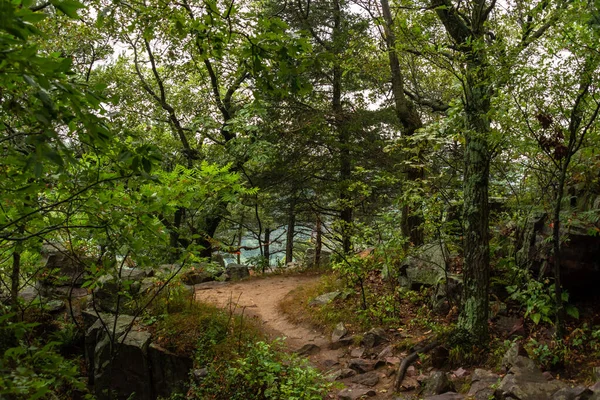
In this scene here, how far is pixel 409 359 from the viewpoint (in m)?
6.05

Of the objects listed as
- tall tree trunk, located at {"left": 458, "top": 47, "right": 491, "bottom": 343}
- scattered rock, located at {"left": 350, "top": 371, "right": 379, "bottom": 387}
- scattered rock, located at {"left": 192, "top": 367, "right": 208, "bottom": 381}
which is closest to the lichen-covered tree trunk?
tall tree trunk, located at {"left": 458, "top": 47, "right": 491, "bottom": 343}

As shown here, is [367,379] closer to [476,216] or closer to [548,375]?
[548,375]

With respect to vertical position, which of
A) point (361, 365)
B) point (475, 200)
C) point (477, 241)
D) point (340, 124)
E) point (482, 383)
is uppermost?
point (340, 124)

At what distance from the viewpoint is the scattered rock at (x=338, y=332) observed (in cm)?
760

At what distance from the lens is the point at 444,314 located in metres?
7.36

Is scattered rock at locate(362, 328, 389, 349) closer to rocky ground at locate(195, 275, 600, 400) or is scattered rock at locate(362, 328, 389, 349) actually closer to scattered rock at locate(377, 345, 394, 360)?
rocky ground at locate(195, 275, 600, 400)

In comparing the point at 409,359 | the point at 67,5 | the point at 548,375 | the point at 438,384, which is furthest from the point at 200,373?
the point at 67,5

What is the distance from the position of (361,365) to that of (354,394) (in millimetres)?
935

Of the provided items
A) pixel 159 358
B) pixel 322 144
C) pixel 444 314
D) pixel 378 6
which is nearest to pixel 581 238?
pixel 444 314

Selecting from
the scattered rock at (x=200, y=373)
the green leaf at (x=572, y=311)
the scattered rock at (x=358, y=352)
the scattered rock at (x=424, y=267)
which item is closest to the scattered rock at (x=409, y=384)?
the scattered rock at (x=358, y=352)

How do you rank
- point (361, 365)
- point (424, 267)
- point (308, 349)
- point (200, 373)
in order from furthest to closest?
point (424, 267), point (308, 349), point (361, 365), point (200, 373)

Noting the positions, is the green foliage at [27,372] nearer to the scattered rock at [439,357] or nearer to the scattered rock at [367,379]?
the scattered rock at [367,379]

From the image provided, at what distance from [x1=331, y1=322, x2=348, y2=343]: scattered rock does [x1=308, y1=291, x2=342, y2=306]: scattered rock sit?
111cm

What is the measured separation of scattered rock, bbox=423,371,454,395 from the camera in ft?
16.6
